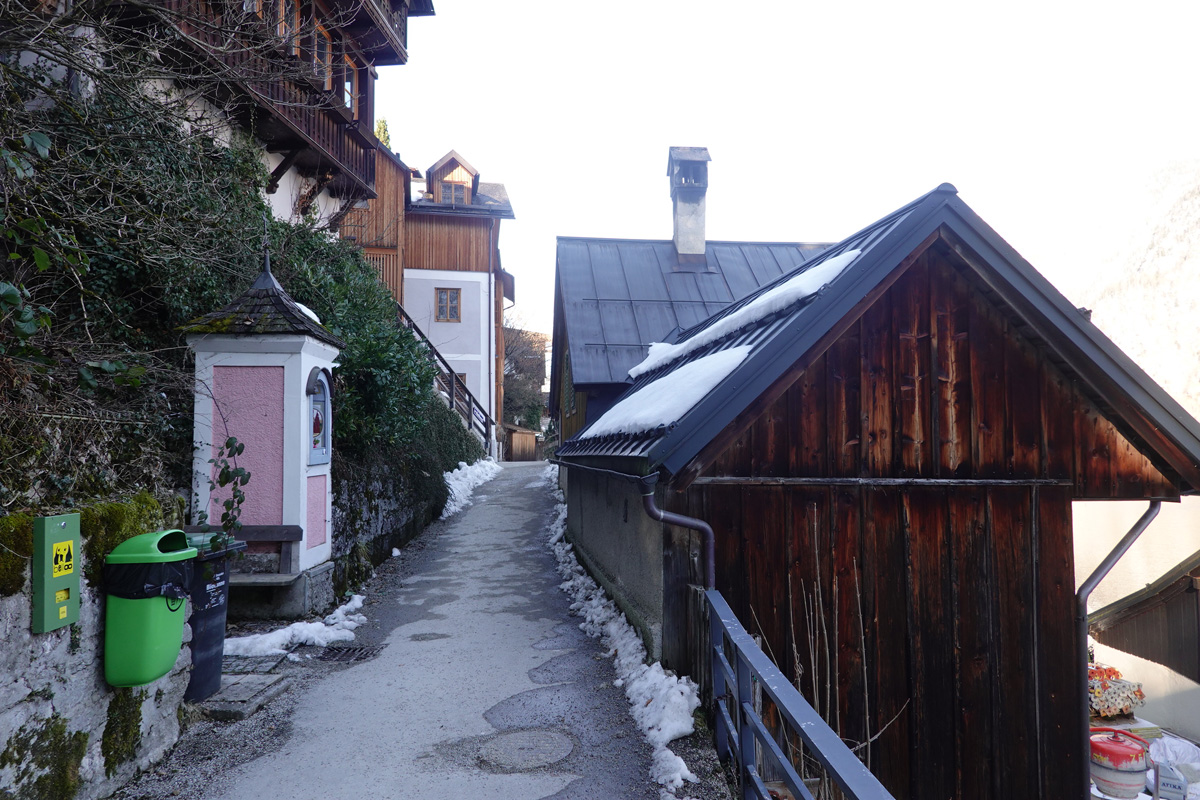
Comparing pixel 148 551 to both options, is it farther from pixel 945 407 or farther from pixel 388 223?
pixel 388 223

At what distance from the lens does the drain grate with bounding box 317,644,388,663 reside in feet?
21.2

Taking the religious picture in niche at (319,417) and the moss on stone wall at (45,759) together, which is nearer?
the moss on stone wall at (45,759)

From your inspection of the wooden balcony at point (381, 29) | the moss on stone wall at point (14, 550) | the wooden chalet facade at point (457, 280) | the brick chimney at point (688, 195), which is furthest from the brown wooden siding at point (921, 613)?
the wooden chalet facade at point (457, 280)

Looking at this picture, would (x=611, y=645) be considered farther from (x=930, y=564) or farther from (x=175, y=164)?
(x=175, y=164)

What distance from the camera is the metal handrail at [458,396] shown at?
1919 centimetres

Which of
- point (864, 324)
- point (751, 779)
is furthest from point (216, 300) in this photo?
point (751, 779)

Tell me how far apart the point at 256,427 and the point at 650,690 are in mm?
4655

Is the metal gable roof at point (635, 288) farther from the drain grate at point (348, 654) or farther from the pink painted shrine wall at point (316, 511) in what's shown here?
the drain grate at point (348, 654)

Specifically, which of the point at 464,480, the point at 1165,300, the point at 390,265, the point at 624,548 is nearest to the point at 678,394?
the point at 624,548

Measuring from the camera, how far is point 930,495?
5.66 metres

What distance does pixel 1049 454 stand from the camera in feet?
19.0

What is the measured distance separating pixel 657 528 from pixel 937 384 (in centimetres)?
248

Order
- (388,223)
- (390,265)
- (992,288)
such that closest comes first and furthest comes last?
(992,288), (388,223), (390,265)

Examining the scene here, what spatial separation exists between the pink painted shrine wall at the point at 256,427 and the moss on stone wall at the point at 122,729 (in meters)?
3.25
